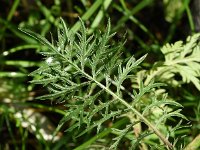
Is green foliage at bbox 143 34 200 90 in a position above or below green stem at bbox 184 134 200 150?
above

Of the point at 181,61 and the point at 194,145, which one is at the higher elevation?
the point at 181,61

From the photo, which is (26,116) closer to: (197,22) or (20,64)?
(20,64)

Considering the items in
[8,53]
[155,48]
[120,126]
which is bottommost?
[120,126]

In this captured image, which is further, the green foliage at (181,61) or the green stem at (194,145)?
the green foliage at (181,61)

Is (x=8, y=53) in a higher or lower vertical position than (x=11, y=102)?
higher

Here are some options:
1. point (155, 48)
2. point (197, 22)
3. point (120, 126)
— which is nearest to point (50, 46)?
point (120, 126)

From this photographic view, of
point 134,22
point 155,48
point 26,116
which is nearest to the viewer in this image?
point 155,48

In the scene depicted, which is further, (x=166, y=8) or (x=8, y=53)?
(x=166, y=8)

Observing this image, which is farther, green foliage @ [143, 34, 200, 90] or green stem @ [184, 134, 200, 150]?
green foliage @ [143, 34, 200, 90]

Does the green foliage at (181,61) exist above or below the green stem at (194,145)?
above

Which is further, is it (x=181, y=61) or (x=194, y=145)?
(x=181, y=61)

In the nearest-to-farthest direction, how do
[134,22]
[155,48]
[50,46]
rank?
[50,46]
[155,48]
[134,22]
